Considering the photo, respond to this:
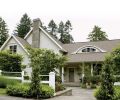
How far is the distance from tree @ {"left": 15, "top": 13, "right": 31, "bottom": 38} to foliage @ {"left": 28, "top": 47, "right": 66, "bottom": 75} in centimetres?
4202

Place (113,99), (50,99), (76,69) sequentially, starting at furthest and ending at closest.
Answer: (76,69) < (50,99) < (113,99)

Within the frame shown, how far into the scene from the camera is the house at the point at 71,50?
34.1 metres

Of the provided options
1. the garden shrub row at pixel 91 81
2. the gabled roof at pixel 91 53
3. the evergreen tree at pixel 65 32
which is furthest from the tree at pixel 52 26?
the garden shrub row at pixel 91 81

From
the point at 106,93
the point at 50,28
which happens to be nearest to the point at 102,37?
the point at 50,28

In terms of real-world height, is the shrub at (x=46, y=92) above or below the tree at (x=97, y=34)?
below

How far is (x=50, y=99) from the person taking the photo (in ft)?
55.1

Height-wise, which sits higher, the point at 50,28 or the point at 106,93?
the point at 50,28

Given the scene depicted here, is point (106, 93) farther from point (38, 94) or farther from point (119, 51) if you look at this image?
point (38, 94)

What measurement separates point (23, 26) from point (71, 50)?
3439 cm

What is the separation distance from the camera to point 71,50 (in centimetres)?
3800

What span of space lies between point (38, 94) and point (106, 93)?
4534 mm

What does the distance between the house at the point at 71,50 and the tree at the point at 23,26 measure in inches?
1135

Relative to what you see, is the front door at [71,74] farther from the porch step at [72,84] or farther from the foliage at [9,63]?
the foliage at [9,63]

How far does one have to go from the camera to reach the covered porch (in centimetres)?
3328
